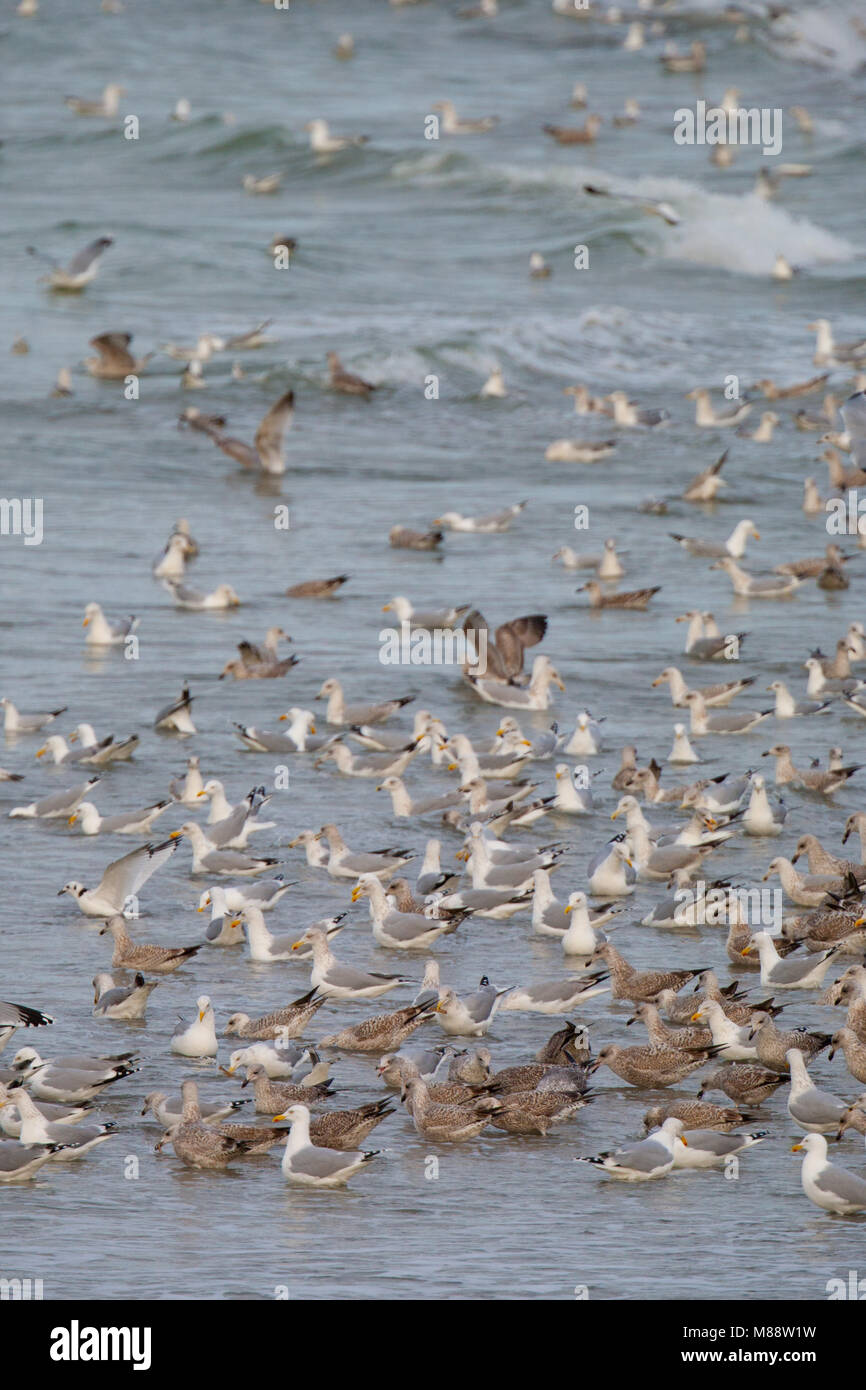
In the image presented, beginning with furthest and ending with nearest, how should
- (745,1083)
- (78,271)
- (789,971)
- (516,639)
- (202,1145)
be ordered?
1. (78,271)
2. (516,639)
3. (789,971)
4. (745,1083)
5. (202,1145)

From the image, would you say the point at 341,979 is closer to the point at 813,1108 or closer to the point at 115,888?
the point at 115,888

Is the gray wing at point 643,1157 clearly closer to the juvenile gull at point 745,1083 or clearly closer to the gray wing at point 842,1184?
the gray wing at point 842,1184

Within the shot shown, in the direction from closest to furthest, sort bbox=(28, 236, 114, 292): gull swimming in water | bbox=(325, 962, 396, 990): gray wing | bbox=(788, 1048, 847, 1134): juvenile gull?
bbox=(788, 1048, 847, 1134): juvenile gull < bbox=(325, 962, 396, 990): gray wing < bbox=(28, 236, 114, 292): gull swimming in water

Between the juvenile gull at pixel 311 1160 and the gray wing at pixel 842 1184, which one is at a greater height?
the gray wing at pixel 842 1184

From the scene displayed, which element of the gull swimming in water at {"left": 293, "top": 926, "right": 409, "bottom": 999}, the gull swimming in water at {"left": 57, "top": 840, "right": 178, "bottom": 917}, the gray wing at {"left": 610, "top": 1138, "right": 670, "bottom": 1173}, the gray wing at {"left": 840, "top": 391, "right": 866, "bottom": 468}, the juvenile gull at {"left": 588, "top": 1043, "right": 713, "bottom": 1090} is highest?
the gray wing at {"left": 840, "top": 391, "right": 866, "bottom": 468}

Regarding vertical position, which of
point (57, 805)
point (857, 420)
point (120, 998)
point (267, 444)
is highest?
point (857, 420)

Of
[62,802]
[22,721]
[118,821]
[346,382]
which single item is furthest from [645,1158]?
[346,382]

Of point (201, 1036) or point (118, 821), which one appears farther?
point (118, 821)

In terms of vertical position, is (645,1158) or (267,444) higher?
(645,1158)

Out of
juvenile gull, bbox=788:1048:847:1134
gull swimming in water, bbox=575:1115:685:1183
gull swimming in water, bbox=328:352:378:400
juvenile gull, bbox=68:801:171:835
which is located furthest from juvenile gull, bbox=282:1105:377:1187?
gull swimming in water, bbox=328:352:378:400

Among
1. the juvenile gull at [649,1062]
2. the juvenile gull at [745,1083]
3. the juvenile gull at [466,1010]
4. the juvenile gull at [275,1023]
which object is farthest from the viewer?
the juvenile gull at [466,1010]

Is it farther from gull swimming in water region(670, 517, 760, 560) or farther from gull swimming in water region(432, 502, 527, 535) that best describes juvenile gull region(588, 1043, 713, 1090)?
gull swimming in water region(432, 502, 527, 535)

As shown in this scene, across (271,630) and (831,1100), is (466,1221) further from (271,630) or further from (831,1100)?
(271,630)

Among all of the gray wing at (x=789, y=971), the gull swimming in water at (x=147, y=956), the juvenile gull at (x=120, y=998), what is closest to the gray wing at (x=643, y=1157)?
the gray wing at (x=789, y=971)
